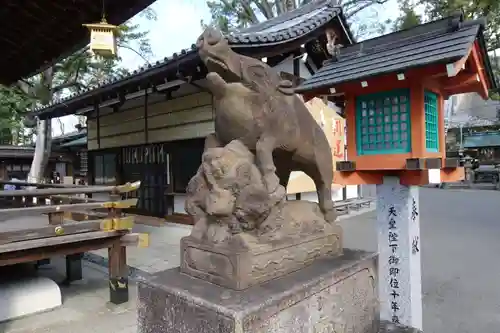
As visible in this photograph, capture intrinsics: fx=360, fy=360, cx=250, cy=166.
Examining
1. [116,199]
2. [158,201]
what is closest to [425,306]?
[116,199]

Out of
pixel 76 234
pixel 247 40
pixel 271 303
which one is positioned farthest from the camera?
pixel 247 40

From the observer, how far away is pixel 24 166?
17.8 m

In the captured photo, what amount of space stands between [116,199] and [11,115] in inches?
566

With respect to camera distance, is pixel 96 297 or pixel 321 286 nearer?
pixel 321 286

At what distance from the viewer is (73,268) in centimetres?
540

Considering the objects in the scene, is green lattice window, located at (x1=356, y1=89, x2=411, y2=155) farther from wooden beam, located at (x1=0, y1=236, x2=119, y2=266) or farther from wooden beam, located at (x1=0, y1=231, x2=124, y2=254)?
wooden beam, located at (x1=0, y1=236, x2=119, y2=266)

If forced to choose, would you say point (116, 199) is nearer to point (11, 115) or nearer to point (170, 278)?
point (170, 278)

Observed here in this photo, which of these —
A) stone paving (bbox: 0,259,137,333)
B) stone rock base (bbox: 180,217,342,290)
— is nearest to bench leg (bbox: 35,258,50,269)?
stone paving (bbox: 0,259,137,333)

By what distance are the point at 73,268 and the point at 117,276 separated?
131cm

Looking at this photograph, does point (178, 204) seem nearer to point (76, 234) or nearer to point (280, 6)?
point (76, 234)

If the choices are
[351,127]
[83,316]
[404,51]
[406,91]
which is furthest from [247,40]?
[83,316]

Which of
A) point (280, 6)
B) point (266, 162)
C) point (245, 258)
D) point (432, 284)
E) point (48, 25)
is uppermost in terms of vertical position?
point (280, 6)

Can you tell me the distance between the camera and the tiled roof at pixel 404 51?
2838mm

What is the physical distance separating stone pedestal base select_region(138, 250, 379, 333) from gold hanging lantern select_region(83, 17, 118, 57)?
340cm
